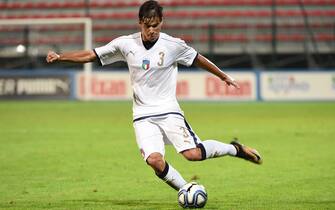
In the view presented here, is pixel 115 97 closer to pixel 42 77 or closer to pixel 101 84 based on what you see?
pixel 101 84

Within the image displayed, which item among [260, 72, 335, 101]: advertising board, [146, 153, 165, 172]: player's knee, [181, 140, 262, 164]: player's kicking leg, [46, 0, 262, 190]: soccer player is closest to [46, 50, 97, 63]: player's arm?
[46, 0, 262, 190]: soccer player

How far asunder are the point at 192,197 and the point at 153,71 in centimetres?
126

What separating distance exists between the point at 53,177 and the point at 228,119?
980 centimetres

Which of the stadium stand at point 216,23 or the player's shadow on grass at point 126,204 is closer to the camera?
the player's shadow on grass at point 126,204

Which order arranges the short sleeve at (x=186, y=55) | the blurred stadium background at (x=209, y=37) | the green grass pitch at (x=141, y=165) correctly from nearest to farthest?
the short sleeve at (x=186, y=55) < the green grass pitch at (x=141, y=165) < the blurred stadium background at (x=209, y=37)

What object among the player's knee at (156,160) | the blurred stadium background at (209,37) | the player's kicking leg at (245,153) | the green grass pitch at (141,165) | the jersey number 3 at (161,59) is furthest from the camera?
the blurred stadium background at (209,37)

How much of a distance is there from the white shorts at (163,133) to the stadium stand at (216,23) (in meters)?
20.3

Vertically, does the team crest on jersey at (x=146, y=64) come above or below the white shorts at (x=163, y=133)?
above

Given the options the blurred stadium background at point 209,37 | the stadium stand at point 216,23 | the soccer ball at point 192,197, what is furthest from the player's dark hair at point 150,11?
the stadium stand at point 216,23

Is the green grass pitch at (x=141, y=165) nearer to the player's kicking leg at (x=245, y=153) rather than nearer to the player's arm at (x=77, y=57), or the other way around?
the player's kicking leg at (x=245, y=153)

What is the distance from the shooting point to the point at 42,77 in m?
26.4

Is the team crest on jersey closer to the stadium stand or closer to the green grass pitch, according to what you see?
the green grass pitch

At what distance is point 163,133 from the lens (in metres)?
7.32

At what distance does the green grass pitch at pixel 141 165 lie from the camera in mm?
7602
